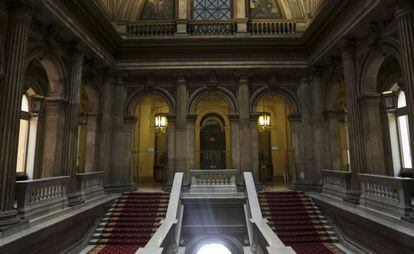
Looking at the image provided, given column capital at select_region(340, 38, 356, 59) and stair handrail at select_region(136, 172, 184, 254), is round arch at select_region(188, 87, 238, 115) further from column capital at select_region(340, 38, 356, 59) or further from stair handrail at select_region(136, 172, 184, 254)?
column capital at select_region(340, 38, 356, 59)

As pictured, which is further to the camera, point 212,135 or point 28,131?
point 212,135

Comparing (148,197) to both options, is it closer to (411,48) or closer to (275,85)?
(275,85)

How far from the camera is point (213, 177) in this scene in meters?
11.3

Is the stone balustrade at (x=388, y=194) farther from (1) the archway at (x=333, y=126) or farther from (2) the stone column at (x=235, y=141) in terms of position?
(2) the stone column at (x=235, y=141)

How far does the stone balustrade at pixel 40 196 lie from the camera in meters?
6.62

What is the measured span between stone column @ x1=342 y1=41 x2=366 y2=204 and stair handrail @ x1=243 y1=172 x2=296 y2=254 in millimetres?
3016

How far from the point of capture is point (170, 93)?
12750 mm

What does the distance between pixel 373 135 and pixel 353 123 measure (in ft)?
2.34

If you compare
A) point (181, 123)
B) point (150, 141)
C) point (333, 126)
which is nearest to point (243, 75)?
point (181, 123)

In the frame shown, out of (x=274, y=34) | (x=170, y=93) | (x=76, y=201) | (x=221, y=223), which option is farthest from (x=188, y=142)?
(x=274, y=34)

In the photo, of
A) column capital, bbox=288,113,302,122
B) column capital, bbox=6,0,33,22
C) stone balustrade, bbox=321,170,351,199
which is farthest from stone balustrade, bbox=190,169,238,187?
column capital, bbox=6,0,33,22

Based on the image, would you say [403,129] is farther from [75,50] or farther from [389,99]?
[75,50]

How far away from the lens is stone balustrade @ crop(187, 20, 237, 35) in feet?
42.2

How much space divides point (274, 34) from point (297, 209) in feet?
25.3
